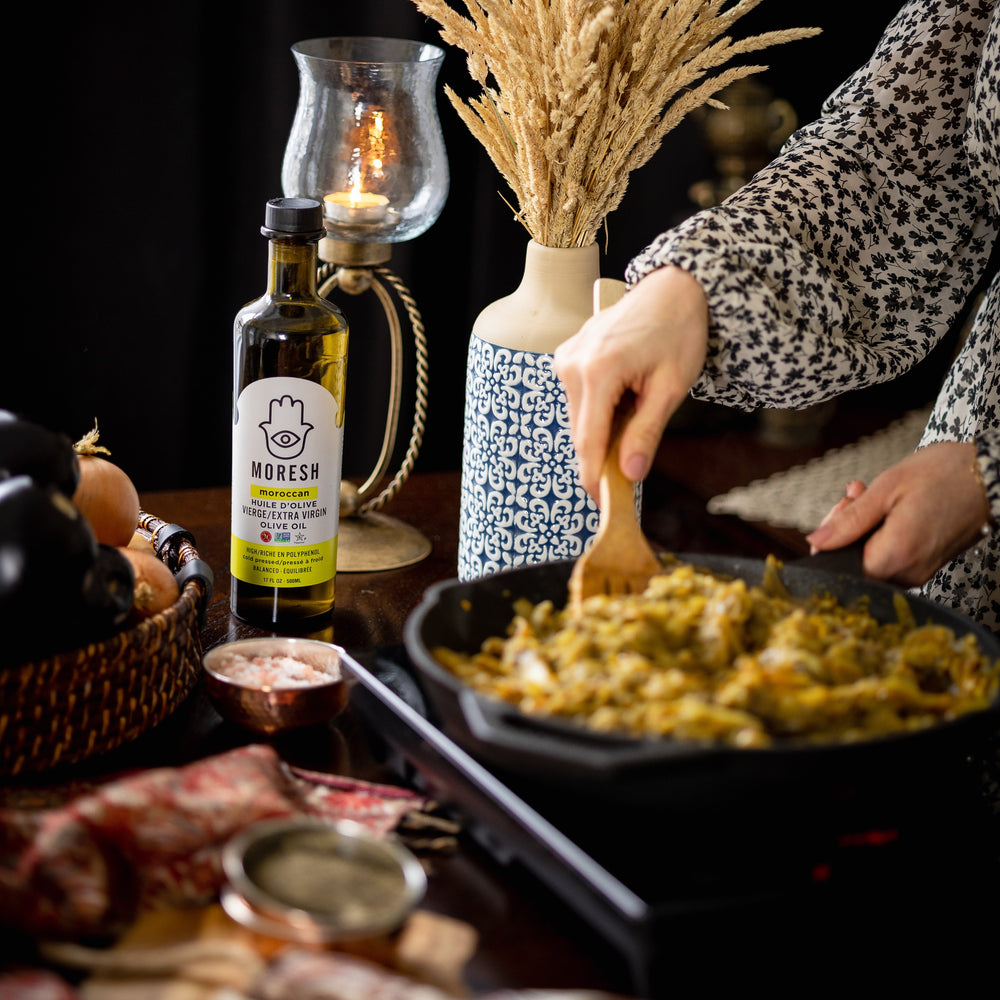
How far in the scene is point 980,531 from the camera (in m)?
1.10

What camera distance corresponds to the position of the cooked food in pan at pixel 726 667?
2.57ft

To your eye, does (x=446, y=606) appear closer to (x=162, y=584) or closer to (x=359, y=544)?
(x=162, y=584)

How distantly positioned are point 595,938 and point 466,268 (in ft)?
7.20

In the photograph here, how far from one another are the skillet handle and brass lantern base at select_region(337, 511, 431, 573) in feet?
2.35

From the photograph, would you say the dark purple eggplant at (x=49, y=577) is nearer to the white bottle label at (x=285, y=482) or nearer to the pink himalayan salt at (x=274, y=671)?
the pink himalayan salt at (x=274, y=671)

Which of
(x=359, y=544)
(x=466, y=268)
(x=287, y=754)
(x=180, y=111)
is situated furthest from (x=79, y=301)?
(x=287, y=754)

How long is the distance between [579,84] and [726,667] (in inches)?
23.3

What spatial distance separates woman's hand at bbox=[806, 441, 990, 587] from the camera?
41.4 inches

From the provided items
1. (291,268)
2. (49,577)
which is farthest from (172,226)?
(49,577)

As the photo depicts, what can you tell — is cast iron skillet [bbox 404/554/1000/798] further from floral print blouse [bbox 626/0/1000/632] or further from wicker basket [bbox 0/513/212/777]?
floral print blouse [bbox 626/0/1000/632]

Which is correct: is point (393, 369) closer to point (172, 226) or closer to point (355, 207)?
point (355, 207)

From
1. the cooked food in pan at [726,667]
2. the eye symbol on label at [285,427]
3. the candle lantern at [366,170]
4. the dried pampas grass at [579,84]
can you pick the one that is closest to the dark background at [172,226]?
the candle lantern at [366,170]

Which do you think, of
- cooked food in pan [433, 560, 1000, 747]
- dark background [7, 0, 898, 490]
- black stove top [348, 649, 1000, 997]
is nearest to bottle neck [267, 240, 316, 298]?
cooked food in pan [433, 560, 1000, 747]

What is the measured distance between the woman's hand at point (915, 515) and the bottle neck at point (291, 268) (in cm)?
54
